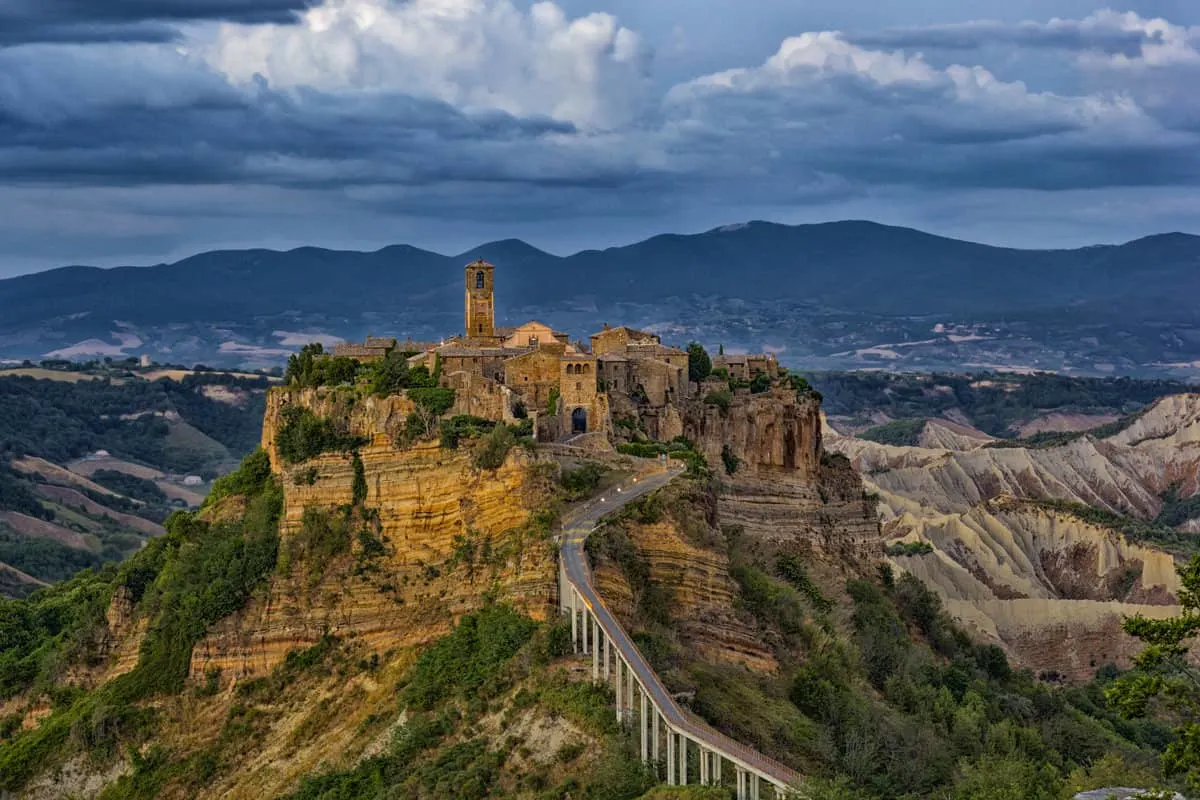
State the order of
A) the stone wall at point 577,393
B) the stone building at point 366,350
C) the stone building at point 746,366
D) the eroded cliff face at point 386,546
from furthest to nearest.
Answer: the stone building at point 746,366
the stone building at point 366,350
the stone wall at point 577,393
the eroded cliff face at point 386,546

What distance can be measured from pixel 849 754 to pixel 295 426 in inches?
935

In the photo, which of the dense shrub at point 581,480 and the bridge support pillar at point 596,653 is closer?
the bridge support pillar at point 596,653

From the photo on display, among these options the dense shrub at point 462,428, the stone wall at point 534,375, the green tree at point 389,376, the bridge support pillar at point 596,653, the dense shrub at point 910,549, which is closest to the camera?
the bridge support pillar at point 596,653

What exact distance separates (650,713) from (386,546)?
1568 cm

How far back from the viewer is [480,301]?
237ft

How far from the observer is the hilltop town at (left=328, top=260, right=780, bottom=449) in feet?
197

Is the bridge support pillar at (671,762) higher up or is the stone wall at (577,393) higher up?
the stone wall at (577,393)

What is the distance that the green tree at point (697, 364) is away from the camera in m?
71.4

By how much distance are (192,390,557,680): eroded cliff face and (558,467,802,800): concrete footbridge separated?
10.1 ft

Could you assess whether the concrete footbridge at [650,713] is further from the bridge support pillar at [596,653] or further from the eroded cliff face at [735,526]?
the eroded cliff face at [735,526]

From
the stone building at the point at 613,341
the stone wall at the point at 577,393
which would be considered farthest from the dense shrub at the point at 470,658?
the stone building at the point at 613,341

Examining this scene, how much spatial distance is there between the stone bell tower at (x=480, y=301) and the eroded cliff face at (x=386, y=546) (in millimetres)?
12854

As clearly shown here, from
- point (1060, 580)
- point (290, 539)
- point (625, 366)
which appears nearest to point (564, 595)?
point (290, 539)

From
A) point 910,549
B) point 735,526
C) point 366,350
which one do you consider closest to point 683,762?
point 735,526
